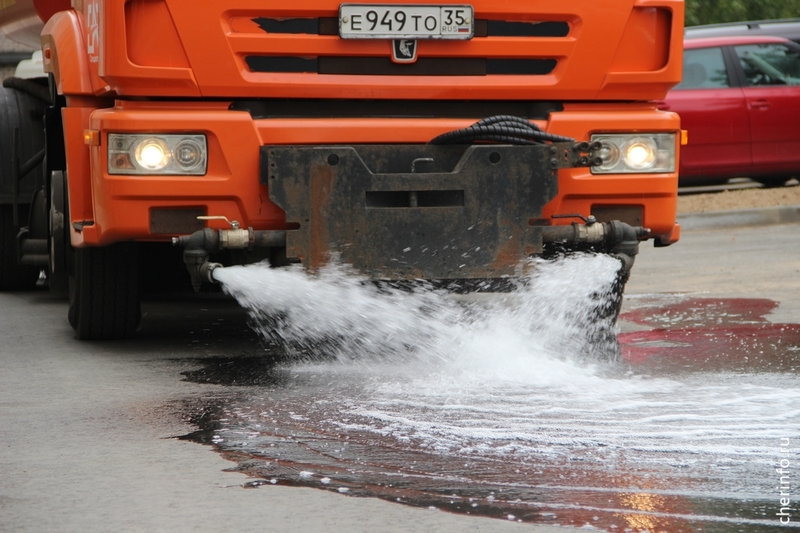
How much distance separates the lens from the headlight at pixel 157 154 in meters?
5.64

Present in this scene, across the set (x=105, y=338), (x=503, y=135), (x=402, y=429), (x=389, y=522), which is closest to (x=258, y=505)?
(x=389, y=522)

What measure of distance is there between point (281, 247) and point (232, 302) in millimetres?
2936

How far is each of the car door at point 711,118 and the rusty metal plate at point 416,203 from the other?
7713 millimetres

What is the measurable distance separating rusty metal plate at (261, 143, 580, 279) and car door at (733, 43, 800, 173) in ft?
26.8

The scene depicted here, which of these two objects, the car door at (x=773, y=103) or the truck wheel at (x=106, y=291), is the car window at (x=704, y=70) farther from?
the truck wheel at (x=106, y=291)

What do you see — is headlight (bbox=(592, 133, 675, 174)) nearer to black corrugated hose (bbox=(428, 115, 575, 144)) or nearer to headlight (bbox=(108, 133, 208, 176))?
black corrugated hose (bbox=(428, 115, 575, 144))

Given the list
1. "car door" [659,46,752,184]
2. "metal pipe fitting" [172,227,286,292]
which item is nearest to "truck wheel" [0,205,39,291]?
"metal pipe fitting" [172,227,286,292]

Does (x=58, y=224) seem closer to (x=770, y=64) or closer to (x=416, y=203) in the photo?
(x=416, y=203)

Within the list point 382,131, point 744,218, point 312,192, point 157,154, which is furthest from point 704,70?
point 157,154

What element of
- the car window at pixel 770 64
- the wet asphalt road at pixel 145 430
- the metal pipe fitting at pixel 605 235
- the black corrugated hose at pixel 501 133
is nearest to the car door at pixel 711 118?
the car window at pixel 770 64

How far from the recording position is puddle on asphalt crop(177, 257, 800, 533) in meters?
3.69

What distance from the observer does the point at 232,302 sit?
28.2 ft

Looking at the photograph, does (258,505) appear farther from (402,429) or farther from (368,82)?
(368,82)

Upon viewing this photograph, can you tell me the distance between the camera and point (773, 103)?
13383 millimetres
